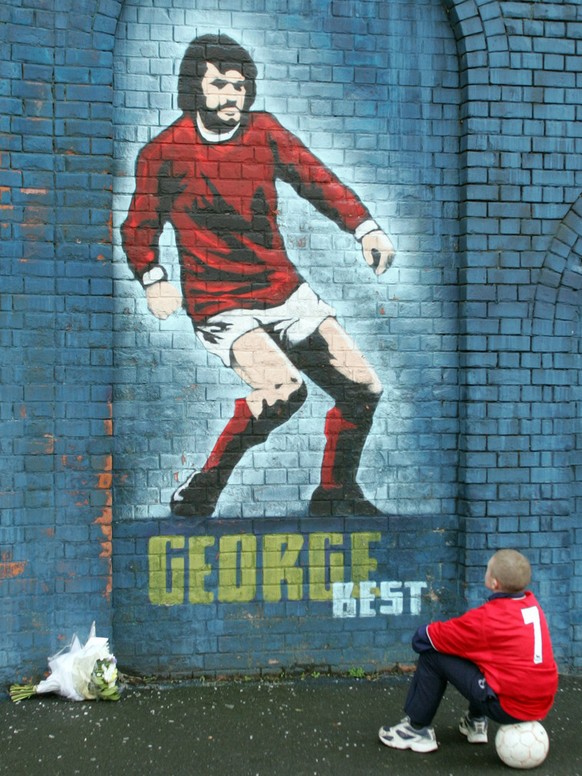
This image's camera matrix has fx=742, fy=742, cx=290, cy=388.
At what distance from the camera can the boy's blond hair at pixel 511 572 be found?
11.1 feet

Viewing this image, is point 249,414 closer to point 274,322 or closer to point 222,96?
point 274,322

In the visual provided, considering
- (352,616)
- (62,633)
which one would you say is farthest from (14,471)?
(352,616)

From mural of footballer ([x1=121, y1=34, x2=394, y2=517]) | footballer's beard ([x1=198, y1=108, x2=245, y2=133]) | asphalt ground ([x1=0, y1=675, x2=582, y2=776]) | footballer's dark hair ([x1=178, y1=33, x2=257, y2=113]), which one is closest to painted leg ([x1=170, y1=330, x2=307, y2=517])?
mural of footballer ([x1=121, y1=34, x2=394, y2=517])

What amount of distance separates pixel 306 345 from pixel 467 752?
2440 millimetres

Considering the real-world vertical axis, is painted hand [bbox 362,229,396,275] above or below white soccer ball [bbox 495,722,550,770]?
above

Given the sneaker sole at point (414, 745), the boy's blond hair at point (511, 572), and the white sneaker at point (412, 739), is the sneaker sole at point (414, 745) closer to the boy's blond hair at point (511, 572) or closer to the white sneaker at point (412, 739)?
the white sneaker at point (412, 739)

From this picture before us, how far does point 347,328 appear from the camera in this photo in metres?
4.74

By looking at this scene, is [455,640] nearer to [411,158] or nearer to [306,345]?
[306,345]

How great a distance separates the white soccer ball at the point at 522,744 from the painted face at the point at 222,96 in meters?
3.71

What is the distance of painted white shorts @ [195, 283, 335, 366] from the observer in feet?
15.2

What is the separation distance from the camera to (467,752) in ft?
12.0

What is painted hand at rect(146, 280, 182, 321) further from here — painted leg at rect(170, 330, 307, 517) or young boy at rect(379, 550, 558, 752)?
young boy at rect(379, 550, 558, 752)

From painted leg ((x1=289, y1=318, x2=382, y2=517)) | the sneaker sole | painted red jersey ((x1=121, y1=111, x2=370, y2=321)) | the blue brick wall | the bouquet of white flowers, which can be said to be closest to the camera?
the sneaker sole

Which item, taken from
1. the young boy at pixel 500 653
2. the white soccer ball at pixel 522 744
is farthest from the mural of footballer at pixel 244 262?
the white soccer ball at pixel 522 744
